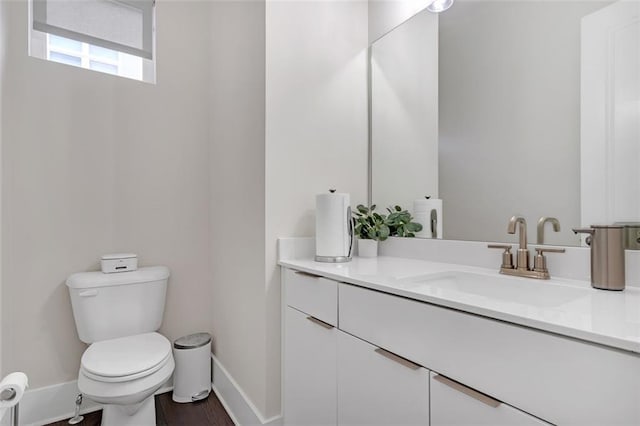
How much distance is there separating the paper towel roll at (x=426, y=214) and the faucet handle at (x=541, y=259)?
0.40m

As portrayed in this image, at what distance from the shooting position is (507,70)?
1.16 m

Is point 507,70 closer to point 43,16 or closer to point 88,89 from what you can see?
point 88,89

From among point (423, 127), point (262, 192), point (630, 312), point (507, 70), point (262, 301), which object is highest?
point (507, 70)

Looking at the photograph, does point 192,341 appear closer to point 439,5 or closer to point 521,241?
point 521,241

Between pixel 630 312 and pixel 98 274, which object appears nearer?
pixel 630 312

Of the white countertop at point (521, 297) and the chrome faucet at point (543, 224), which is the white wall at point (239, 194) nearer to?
the white countertop at point (521, 297)

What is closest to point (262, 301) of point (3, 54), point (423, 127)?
point (423, 127)

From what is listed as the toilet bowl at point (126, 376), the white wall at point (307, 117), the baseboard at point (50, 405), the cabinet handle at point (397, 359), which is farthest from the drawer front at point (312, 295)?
the baseboard at point (50, 405)

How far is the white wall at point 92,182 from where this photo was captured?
1.52 meters

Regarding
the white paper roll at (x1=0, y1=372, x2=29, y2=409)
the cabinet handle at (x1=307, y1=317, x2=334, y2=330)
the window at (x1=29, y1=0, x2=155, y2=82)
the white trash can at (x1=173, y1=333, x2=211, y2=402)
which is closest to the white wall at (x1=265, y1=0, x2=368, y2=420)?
the cabinet handle at (x1=307, y1=317, x2=334, y2=330)

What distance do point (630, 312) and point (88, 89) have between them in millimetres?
2290

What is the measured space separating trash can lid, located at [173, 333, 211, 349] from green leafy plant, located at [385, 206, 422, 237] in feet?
3.99

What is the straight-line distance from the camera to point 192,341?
71.7 inches

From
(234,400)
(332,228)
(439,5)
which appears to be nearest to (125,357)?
(234,400)
